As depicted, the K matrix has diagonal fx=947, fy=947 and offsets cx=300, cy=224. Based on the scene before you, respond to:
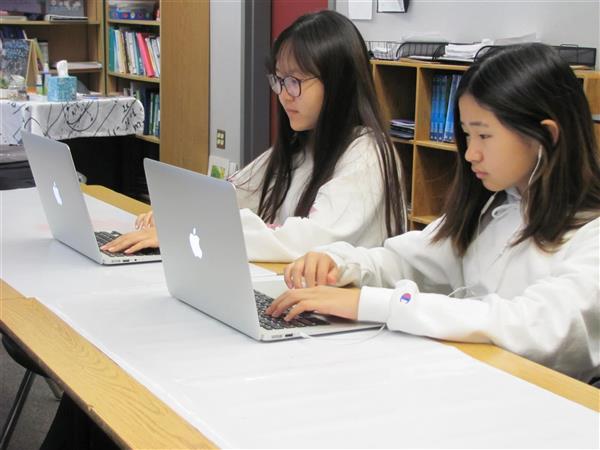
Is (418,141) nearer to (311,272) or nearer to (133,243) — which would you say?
(133,243)

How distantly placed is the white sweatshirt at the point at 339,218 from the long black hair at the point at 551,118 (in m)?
0.57

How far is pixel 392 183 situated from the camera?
2207 millimetres

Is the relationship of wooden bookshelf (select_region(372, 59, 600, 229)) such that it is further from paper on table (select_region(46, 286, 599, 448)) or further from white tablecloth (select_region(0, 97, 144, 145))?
paper on table (select_region(46, 286, 599, 448))

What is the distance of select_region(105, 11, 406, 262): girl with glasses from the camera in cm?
209

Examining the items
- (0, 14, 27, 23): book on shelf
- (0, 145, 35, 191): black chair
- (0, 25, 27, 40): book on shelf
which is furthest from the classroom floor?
(0, 25, 27, 40): book on shelf

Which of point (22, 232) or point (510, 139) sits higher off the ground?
point (510, 139)

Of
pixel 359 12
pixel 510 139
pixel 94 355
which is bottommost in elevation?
pixel 94 355

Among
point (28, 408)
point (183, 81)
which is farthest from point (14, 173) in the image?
point (183, 81)

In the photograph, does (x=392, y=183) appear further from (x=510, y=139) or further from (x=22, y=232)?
(x=22, y=232)

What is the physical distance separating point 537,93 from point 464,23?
2.31m

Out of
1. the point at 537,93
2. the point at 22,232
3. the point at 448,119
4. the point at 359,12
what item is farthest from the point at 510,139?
the point at 359,12

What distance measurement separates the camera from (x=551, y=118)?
1.58 metres

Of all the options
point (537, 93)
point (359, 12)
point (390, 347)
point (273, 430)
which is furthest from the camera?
point (359, 12)

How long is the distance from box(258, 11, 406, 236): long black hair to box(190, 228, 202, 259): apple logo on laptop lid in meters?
0.67
